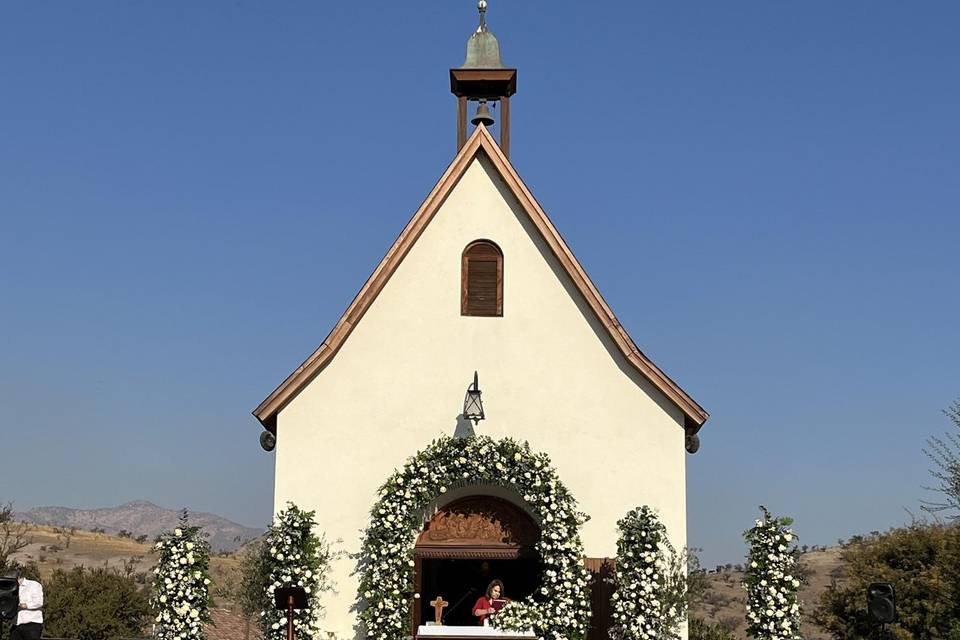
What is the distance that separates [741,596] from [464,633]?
114 ft

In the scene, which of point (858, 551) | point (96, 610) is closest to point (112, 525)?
point (96, 610)

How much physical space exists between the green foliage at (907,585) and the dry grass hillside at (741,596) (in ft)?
49.6

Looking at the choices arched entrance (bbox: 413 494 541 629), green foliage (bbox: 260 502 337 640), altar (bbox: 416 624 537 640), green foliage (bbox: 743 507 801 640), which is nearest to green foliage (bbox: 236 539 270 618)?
green foliage (bbox: 260 502 337 640)

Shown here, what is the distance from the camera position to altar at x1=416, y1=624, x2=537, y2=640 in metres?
17.4

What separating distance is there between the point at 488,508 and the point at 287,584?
3.67 meters

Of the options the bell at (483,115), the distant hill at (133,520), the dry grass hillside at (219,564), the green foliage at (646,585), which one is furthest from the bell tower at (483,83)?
the distant hill at (133,520)

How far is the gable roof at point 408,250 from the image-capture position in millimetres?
18938

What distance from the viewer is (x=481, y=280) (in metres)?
19.6

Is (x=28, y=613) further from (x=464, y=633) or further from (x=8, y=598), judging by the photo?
(x=464, y=633)

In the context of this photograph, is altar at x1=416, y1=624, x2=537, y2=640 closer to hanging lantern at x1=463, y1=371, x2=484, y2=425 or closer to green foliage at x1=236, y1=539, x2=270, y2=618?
green foliage at x1=236, y1=539, x2=270, y2=618

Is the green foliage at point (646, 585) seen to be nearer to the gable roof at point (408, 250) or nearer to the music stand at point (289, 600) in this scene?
the gable roof at point (408, 250)

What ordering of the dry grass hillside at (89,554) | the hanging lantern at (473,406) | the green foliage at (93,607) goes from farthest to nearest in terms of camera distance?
1. the dry grass hillside at (89,554)
2. the green foliage at (93,607)
3. the hanging lantern at (473,406)

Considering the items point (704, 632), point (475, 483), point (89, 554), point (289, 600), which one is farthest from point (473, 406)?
point (89, 554)

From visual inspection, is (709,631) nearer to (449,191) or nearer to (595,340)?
(595,340)
